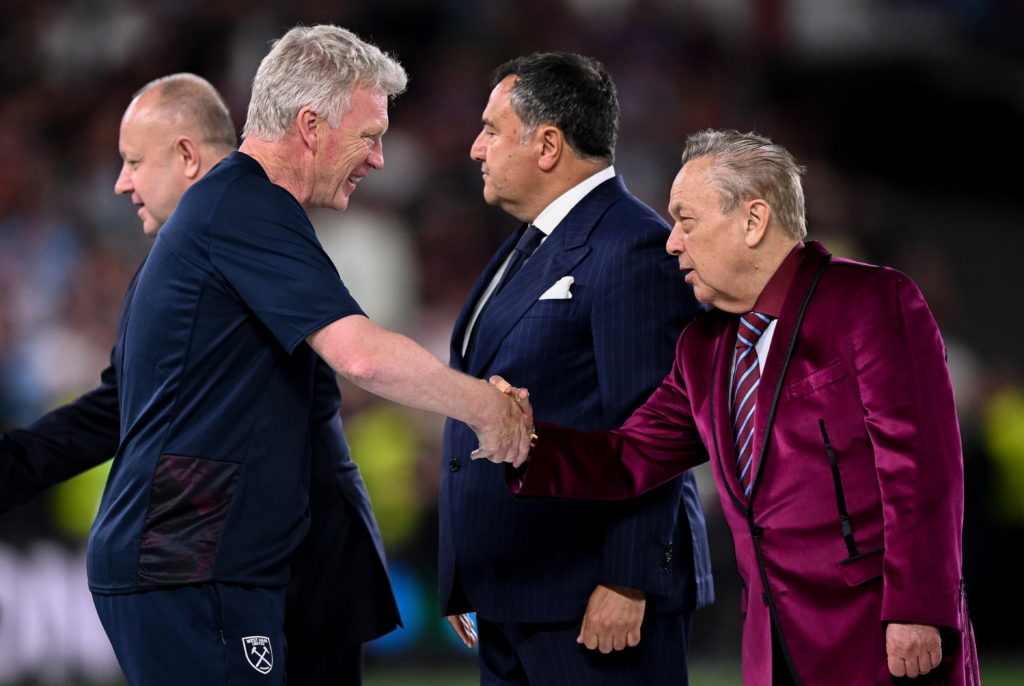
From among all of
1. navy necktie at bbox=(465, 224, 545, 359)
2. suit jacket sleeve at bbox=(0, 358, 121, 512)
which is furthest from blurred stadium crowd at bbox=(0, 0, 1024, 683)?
navy necktie at bbox=(465, 224, 545, 359)

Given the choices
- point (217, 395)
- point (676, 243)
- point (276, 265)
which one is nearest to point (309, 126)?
point (276, 265)

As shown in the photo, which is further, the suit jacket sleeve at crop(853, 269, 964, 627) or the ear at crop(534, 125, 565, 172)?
the ear at crop(534, 125, 565, 172)

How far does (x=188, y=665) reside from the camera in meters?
2.87

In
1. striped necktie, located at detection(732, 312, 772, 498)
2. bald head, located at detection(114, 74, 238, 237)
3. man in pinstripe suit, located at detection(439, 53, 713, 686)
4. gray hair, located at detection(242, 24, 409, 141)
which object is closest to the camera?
striped necktie, located at detection(732, 312, 772, 498)

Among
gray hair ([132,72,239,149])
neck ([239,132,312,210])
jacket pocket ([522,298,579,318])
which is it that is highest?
gray hair ([132,72,239,149])

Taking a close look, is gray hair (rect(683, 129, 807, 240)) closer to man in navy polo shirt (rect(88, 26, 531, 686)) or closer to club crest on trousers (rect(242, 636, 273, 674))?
man in navy polo shirt (rect(88, 26, 531, 686))

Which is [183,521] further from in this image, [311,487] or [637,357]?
[637,357]

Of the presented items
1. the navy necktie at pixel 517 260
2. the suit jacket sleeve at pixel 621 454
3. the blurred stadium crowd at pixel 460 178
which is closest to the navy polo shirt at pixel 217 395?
the suit jacket sleeve at pixel 621 454

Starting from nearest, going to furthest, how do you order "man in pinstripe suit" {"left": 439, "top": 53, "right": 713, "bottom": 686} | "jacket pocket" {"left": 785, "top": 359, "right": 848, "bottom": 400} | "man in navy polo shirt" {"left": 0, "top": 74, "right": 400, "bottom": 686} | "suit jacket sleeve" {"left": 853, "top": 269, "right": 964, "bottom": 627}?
"suit jacket sleeve" {"left": 853, "top": 269, "right": 964, "bottom": 627}
"jacket pocket" {"left": 785, "top": 359, "right": 848, "bottom": 400}
"man in pinstripe suit" {"left": 439, "top": 53, "right": 713, "bottom": 686}
"man in navy polo shirt" {"left": 0, "top": 74, "right": 400, "bottom": 686}

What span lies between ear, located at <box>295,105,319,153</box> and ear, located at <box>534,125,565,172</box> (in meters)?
0.63

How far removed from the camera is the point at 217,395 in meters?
2.93

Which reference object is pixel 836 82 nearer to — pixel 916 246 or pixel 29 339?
pixel 916 246

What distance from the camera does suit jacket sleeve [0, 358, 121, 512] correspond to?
3521mm

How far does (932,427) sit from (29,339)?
617 cm
